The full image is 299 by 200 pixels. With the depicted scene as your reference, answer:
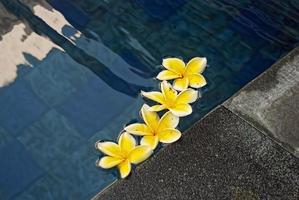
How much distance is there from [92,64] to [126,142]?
1.05 m

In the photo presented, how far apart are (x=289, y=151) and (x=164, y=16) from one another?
6.52ft

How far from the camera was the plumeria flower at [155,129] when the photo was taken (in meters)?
3.59

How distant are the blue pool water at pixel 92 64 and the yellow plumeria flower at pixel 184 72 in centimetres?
8

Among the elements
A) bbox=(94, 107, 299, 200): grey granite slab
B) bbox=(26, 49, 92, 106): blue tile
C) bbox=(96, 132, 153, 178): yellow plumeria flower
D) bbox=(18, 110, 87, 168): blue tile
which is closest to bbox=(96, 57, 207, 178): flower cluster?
bbox=(96, 132, 153, 178): yellow plumeria flower

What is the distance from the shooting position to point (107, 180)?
11.6 ft

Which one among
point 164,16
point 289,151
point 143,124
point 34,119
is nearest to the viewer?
point 289,151

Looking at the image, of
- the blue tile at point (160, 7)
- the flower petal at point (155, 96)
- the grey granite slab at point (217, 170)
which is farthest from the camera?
the blue tile at point (160, 7)

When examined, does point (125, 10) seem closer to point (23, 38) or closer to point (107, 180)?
point (23, 38)

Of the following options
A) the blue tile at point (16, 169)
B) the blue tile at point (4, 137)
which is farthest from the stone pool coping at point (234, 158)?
the blue tile at point (4, 137)

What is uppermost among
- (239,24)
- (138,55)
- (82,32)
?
(82,32)

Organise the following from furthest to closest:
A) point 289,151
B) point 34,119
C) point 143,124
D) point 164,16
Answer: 1. point 164,16
2. point 34,119
3. point 143,124
4. point 289,151

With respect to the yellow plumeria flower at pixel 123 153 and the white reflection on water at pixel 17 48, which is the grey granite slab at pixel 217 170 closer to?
the yellow plumeria flower at pixel 123 153

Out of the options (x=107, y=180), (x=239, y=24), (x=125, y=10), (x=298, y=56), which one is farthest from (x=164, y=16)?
(x=107, y=180)

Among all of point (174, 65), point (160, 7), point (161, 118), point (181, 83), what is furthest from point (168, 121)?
point (160, 7)
